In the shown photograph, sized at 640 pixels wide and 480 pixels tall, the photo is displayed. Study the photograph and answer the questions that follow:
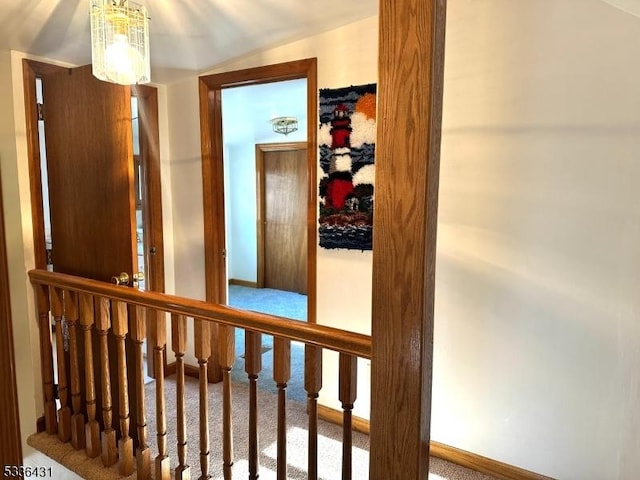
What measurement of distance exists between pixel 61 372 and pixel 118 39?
1633 millimetres

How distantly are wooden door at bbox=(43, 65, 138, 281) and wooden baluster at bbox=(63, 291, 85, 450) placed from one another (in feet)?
0.59

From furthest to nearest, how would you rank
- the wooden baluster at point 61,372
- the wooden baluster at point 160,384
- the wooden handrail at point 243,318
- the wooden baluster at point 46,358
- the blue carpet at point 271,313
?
the blue carpet at point 271,313 < the wooden baluster at point 46,358 < the wooden baluster at point 61,372 < the wooden baluster at point 160,384 < the wooden handrail at point 243,318

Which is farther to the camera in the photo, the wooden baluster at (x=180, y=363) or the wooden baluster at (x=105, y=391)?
the wooden baluster at (x=105, y=391)

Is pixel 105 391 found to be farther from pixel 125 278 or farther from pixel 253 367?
pixel 253 367

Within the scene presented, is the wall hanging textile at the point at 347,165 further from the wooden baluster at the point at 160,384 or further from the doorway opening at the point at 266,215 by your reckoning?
the doorway opening at the point at 266,215

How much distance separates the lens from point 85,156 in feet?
7.20

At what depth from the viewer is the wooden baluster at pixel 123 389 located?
6.24 ft

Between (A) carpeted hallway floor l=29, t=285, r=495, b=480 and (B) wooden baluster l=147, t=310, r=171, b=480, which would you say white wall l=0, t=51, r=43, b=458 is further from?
(B) wooden baluster l=147, t=310, r=171, b=480

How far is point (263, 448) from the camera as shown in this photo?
223 centimetres

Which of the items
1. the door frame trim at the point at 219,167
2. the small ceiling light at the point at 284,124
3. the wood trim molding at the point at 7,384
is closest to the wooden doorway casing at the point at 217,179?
the door frame trim at the point at 219,167

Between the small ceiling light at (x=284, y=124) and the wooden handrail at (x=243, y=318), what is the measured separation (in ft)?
9.72

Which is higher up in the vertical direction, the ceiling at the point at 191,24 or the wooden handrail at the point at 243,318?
the ceiling at the point at 191,24

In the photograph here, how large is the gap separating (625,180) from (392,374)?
1.23 m

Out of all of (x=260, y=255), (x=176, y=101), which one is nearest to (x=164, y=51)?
(x=176, y=101)
